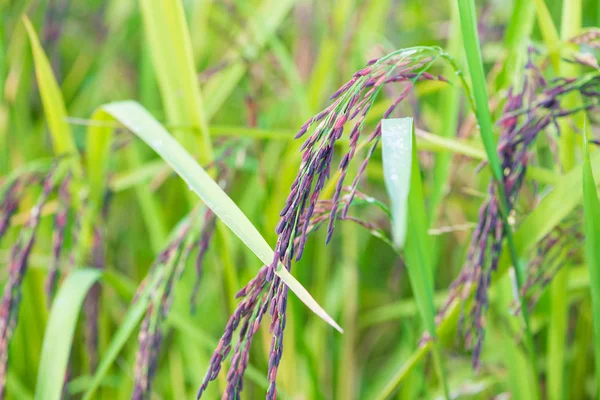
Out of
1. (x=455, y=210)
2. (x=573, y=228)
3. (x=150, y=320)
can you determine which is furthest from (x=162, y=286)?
(x=455, y=210)

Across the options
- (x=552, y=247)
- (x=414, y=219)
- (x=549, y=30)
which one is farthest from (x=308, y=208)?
(x=549, y=30)

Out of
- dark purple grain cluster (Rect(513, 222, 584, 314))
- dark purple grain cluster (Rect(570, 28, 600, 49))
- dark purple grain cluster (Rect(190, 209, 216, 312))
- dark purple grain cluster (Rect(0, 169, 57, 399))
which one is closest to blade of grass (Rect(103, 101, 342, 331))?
dark purple grain cluster (Rect(190, 209, 216, 312))

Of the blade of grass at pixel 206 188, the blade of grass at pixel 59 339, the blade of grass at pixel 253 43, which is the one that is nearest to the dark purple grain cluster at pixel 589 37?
the blade of grass at pixel 206 188

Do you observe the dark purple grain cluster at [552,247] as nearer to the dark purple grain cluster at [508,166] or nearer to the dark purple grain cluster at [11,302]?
the dark purple grain cluster at [508,166]

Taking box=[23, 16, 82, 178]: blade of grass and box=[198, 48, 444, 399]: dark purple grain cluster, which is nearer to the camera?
box=[198, 48, 444, 399]: dark purple grain cluster

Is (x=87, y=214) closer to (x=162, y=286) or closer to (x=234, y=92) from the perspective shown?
(x=162, y=286)

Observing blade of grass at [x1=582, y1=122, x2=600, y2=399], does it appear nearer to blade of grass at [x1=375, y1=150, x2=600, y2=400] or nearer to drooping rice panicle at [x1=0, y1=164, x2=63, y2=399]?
blade of grass at [x1=375, y1=150, x2=600, y2=400]

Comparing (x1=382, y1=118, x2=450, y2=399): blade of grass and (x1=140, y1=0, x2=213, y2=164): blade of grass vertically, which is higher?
(x1=140, y1=0, x2=213, y2=164): blade of grass
